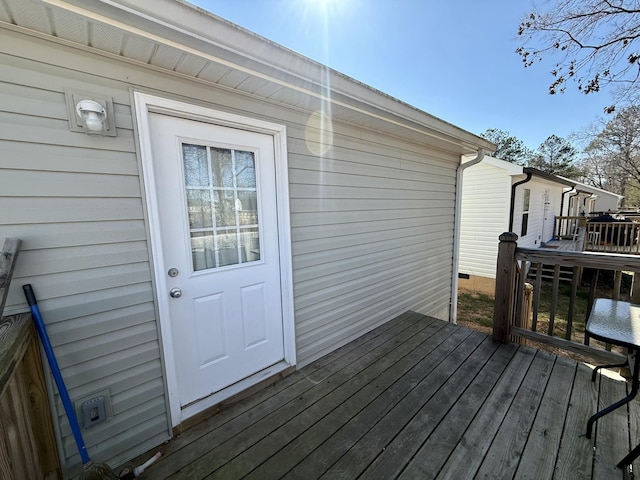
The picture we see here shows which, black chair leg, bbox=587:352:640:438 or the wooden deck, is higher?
black chair leg, bbox=587:352:640:438

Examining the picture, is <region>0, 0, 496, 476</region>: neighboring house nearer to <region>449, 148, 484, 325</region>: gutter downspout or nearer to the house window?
<region>449, 148, 484, 325</region>: gutter downspout

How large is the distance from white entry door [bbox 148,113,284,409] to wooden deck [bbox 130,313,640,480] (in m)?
0.37

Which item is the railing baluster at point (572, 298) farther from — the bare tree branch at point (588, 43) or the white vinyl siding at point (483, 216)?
the white vinyl siding at point (483, 216)

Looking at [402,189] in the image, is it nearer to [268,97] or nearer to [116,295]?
[268,97]

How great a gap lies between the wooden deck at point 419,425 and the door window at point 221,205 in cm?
113

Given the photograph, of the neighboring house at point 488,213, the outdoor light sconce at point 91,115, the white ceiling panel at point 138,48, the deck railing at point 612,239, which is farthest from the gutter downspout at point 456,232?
the deck railing at point 612,239

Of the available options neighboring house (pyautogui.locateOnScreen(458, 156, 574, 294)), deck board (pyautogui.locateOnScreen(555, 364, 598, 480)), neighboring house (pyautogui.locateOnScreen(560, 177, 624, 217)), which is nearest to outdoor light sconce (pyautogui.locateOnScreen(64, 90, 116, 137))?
deck board (pyautogui.locateOnScreen(555, 364, 598, 480))

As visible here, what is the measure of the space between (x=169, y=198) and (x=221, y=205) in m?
0.34

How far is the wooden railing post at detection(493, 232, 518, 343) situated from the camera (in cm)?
266

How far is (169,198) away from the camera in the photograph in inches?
66.7

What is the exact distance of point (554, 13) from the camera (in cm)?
476

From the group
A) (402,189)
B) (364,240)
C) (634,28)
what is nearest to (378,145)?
(402,189)

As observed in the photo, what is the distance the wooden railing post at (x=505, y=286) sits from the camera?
266 centimetres

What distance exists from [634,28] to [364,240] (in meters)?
6.15
